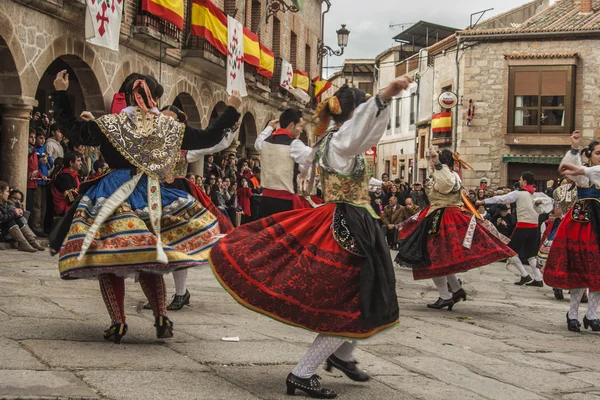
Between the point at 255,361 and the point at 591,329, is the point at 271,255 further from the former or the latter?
the point at 591,329

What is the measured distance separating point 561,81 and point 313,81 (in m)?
8.90

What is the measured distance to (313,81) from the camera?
3089 cm

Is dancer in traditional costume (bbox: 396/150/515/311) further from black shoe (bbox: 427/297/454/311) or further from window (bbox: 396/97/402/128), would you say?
window (bbox: 396/97/402/128)

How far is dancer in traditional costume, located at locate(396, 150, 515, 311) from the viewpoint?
8.96 m

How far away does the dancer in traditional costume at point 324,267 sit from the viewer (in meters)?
4.53

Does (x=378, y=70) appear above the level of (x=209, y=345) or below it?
above

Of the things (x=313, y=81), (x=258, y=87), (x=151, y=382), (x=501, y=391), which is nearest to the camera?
(x=151, y=382)

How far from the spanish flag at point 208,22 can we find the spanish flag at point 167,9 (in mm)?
1342

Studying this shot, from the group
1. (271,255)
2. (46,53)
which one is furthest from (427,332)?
(46,53)

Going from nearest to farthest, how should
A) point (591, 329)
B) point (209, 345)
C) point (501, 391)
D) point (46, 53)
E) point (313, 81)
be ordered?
point (501, 391), point (209, 345), point (591, 329), point (46, 53), point (313, 81)

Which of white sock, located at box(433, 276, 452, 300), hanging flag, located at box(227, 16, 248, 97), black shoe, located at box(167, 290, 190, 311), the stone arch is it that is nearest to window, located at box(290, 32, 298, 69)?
hanging flag, located at box(227, 16, 248, 97)

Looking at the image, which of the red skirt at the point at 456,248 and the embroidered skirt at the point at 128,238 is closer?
the embroidered skirt at the point at 128,238

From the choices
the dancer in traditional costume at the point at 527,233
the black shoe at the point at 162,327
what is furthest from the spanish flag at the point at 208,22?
the black shoe at the point at 162,327

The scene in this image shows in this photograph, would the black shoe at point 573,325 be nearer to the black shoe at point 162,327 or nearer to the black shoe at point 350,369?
the black shoe at point 350,369
